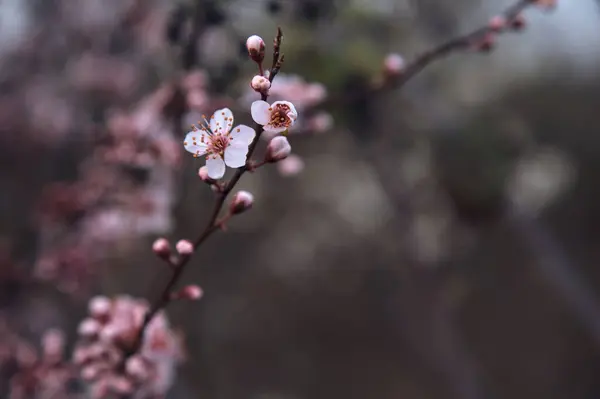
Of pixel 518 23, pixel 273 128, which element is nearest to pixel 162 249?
pixel 273 128

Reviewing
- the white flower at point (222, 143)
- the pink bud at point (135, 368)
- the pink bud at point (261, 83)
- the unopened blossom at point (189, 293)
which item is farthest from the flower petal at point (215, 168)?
the pink bud at point (135, 368)

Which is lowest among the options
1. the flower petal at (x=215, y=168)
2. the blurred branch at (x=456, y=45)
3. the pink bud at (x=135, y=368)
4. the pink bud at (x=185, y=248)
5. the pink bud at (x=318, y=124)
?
the pink bud at (x=135, y=368)

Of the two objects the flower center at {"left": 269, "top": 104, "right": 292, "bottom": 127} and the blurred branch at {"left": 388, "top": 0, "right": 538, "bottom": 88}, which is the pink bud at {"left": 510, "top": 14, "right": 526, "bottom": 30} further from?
the flower center at {"left": 269, "top": 104, "right": 292, "bottom": 127}

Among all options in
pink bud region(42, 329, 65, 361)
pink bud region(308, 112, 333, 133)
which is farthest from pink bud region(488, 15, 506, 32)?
pink bud region(42, 329, 65, 361)

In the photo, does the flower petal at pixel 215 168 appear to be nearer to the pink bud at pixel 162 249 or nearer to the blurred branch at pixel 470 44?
the pink bud at pixel 162 249

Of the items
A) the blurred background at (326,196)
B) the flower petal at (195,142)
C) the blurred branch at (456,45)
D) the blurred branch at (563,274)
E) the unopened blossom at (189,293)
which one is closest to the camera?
the flower petal at (195,142)

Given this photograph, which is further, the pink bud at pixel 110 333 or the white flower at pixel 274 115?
the pink bud at pixel 110 333

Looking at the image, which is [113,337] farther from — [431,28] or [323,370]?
[323,370]

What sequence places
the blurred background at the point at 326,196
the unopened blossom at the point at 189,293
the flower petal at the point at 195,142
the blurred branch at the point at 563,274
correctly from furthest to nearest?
the blurred branch at the point at 563,274
the blurred background at the point at 326,196
the unopened blossom at the point at 189,293
the flower petal at the point at 195,142
